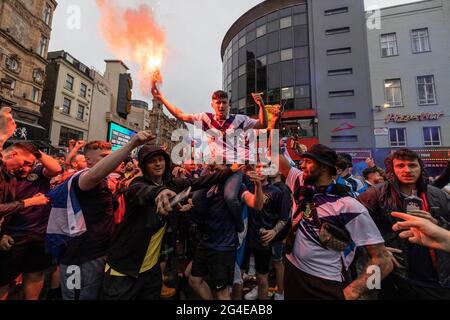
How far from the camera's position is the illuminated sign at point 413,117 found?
19531 millimetres

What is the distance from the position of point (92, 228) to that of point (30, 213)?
5.08 ft

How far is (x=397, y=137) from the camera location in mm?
20453

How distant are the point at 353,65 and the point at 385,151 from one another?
947 centimetres

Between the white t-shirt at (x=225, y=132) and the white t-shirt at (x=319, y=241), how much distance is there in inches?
62.7

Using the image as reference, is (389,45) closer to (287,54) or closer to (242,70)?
(287,54)

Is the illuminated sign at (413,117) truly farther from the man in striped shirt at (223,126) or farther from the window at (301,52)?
the man in striped shirt at (223,126)

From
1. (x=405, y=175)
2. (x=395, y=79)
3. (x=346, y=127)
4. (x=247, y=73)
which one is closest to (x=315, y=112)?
(x=346, y=127)

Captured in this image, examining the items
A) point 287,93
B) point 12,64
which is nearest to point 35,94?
point 12,64

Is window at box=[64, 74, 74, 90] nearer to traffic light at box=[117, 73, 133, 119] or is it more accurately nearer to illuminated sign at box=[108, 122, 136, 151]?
illuminated sign at box=[108, 122, 136, 151]

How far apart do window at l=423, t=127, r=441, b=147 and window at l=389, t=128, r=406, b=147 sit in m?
1.57

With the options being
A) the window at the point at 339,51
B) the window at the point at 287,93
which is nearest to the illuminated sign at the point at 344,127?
the window at the point at 287,93
